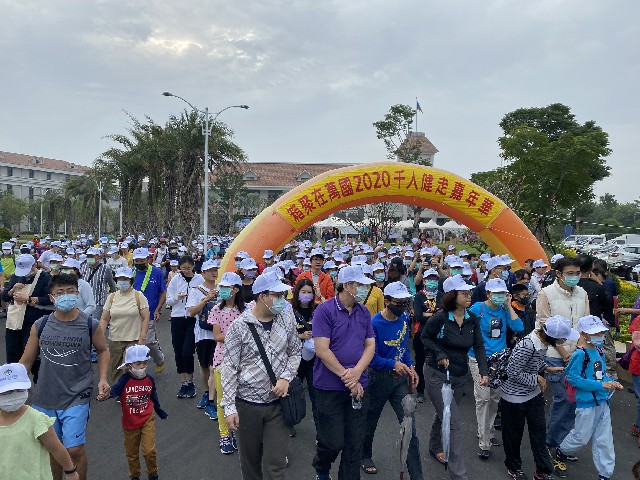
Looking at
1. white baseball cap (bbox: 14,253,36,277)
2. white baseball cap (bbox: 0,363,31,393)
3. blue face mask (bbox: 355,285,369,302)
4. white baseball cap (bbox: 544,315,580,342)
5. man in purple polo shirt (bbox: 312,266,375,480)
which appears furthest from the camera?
white baseball cap (bbox: 14,253,36,277)

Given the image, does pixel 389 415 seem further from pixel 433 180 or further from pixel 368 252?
pixel 433 180

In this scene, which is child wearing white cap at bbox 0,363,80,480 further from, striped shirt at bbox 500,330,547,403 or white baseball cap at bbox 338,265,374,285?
striped shirt at bbox 500,330,547,403

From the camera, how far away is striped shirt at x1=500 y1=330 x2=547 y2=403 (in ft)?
14.6

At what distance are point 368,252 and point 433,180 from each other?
2232mm

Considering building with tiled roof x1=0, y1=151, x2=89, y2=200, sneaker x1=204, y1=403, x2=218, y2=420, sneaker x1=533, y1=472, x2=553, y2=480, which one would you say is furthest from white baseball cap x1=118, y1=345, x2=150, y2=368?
building with tiled roof x1=0, y1=151, x2=89, y2=200

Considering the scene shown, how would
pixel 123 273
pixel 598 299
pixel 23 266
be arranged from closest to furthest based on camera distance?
pixel 123 273
pixel 23 266
pixel 598 299

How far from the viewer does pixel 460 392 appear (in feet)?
15.0

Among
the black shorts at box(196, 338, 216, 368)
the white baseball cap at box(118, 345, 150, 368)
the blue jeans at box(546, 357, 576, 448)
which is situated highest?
the white baseball cap at box(118, 345, 150, 368)

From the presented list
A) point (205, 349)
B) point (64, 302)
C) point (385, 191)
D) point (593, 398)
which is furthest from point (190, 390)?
point (385, 191)

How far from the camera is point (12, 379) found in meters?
2.76

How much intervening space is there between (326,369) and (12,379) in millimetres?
2080

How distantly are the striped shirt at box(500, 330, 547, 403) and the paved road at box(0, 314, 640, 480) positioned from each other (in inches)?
32.6

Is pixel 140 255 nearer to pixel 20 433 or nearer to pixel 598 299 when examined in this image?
pixel 20 433

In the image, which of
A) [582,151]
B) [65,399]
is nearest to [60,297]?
[65,399]
